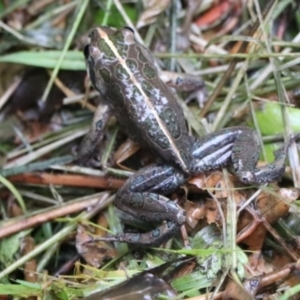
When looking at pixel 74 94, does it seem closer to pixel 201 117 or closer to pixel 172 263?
pixel 201 117

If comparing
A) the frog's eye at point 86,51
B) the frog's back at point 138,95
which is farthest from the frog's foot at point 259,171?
the frog's eye at point 86,51

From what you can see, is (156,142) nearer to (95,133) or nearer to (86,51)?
(95,133)

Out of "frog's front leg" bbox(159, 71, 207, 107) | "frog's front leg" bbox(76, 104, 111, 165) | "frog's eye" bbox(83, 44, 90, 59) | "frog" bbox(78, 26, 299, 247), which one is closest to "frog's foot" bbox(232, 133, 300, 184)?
"frog" bbox(78, 26, 299, 247)

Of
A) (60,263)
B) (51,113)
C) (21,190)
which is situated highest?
(51,113)

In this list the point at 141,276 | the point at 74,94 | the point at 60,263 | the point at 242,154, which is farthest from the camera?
the point at 74,94

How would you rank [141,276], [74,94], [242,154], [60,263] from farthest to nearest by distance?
[74,94] < [60,263] < [242,154] < [141,276]

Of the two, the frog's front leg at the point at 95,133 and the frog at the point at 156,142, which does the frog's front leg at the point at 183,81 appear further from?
the frog's front leg at the point at 95,133

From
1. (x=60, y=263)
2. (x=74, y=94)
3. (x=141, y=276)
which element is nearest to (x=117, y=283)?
(x=141, y=276)

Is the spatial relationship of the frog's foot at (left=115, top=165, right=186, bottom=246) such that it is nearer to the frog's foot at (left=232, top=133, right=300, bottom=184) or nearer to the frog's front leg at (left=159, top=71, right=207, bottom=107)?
the frog's foot at (left=232, top=133, right=300, bottom=184)
